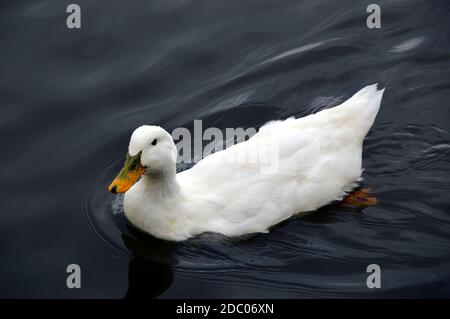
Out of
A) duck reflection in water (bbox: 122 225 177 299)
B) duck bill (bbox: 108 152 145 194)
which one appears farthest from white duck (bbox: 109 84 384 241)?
duck reflection in water (bbox: 122 225 177 299)

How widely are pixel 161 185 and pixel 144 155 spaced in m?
0.46

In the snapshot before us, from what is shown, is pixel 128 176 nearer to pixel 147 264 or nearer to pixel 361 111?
pixel 147 264

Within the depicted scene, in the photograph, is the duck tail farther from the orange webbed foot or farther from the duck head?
the duck head

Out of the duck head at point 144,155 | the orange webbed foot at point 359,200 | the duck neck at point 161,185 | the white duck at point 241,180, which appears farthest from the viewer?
the orange webbed foot at point 359,200

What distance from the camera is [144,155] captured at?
6570mm

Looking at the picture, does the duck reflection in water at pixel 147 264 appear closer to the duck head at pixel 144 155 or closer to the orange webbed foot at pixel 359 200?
the duck head at pixel 144 155

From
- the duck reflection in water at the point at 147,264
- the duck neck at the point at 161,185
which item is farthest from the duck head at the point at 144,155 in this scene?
the duck reflection in water at the point at 147,264

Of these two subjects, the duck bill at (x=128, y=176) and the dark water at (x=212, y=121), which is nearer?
the duck bill at (x=128, y=176)

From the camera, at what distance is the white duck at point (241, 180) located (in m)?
6.72

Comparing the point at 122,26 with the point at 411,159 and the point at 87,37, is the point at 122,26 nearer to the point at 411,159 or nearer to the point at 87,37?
the point at 87,37

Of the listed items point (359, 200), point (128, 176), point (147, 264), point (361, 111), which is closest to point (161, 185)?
point (128, 176)

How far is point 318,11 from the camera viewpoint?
1001 cm

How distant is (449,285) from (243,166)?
2238 millimetres

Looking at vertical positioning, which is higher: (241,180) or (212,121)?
(212,121)
